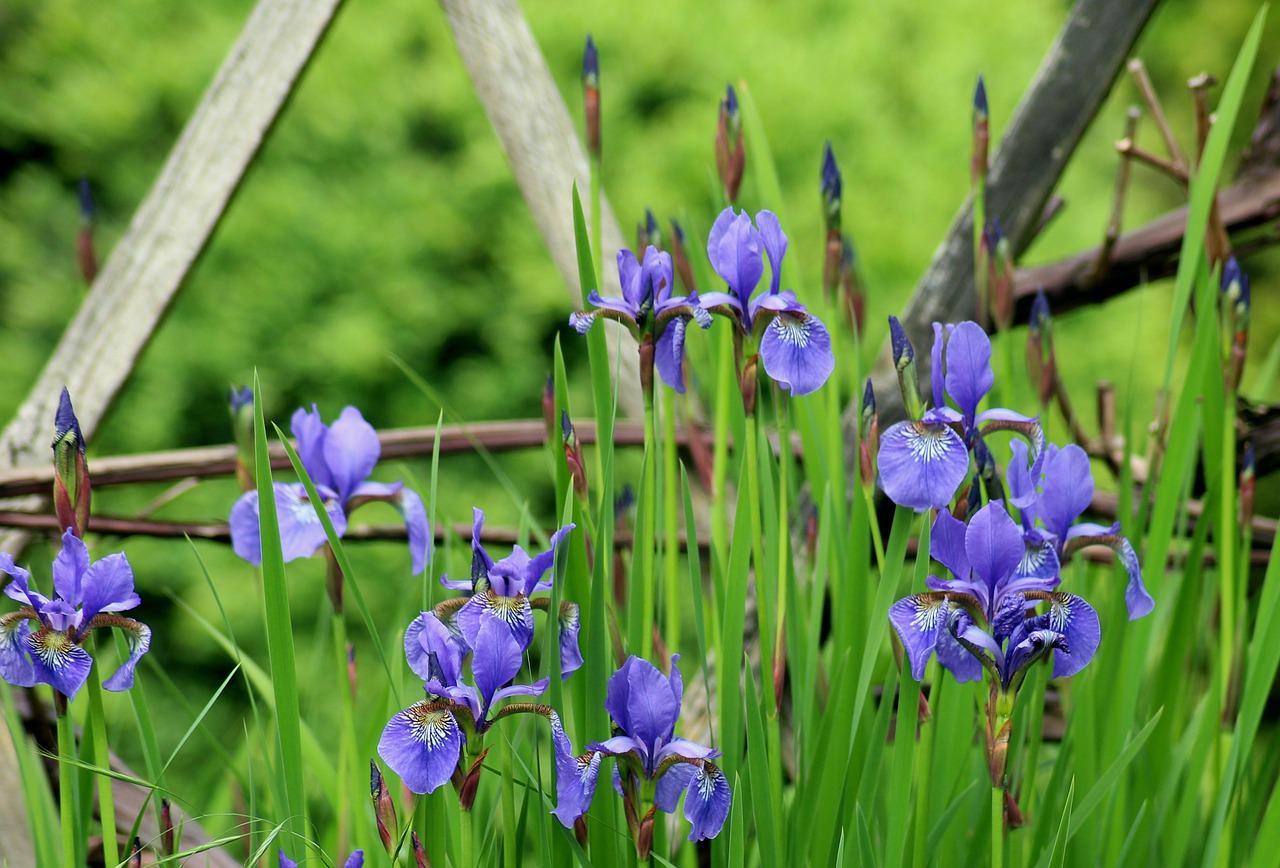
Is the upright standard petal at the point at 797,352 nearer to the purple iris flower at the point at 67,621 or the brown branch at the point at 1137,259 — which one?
the purple iris flower at the point at 67,621

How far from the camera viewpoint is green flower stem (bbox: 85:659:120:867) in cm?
56

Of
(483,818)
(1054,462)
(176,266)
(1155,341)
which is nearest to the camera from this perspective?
(1054,462)

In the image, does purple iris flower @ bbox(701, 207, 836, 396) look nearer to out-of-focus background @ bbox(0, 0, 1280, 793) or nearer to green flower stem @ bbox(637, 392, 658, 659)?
green flower stem @ bbox(637, 392, 658, 659)

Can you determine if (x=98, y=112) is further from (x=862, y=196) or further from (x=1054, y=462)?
(x=1054, y=462)

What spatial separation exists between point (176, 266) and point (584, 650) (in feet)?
2.29

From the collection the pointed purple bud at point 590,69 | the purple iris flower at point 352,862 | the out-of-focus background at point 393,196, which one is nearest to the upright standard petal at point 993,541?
the purple iris flower at point 352,862

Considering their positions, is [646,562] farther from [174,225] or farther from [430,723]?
[174,225]

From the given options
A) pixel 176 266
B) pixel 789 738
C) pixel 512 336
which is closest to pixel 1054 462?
pixel 789 738

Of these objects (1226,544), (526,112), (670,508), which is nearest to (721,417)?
(670,508)

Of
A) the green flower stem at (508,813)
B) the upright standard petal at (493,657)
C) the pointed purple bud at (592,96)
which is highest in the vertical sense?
the pointed purple bud at (592,96)

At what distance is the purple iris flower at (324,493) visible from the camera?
2.35ft

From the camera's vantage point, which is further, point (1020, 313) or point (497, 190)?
point (497, 190)

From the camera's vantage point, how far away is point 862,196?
269cm

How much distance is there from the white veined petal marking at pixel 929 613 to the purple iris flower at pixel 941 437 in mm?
46
